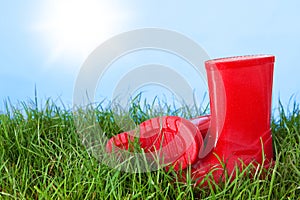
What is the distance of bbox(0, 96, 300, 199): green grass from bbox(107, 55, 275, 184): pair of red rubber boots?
0.19 feet

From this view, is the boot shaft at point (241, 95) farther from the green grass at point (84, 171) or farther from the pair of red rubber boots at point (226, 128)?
the green grass at point (84, 171)

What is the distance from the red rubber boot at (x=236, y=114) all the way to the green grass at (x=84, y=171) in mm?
64

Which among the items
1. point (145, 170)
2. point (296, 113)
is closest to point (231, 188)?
point (145, 170)

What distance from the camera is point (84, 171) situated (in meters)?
1.33

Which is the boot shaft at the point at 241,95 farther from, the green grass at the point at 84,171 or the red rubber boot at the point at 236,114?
the green grass at the point at 84,171

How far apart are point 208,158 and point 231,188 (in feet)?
0.38

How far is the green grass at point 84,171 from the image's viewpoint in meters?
1.24

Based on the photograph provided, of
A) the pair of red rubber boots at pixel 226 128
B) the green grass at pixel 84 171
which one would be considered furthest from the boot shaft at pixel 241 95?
the green grass at pixel 84 171

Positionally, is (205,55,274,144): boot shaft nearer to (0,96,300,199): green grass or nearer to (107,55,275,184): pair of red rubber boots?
(107,55,275,184): pair of red rubber boots

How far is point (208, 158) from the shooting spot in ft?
4.56

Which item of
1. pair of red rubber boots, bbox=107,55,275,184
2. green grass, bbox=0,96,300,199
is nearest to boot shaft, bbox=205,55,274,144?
pair of red rubber boots, bbox=107,55,275,184

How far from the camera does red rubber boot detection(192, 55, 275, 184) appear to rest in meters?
1.33

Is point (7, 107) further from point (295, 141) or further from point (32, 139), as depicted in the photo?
point (295, 141)

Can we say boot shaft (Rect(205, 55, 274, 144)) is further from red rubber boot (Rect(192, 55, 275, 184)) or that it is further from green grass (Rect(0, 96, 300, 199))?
green grass (Rect(0, 96, 300, 199))
